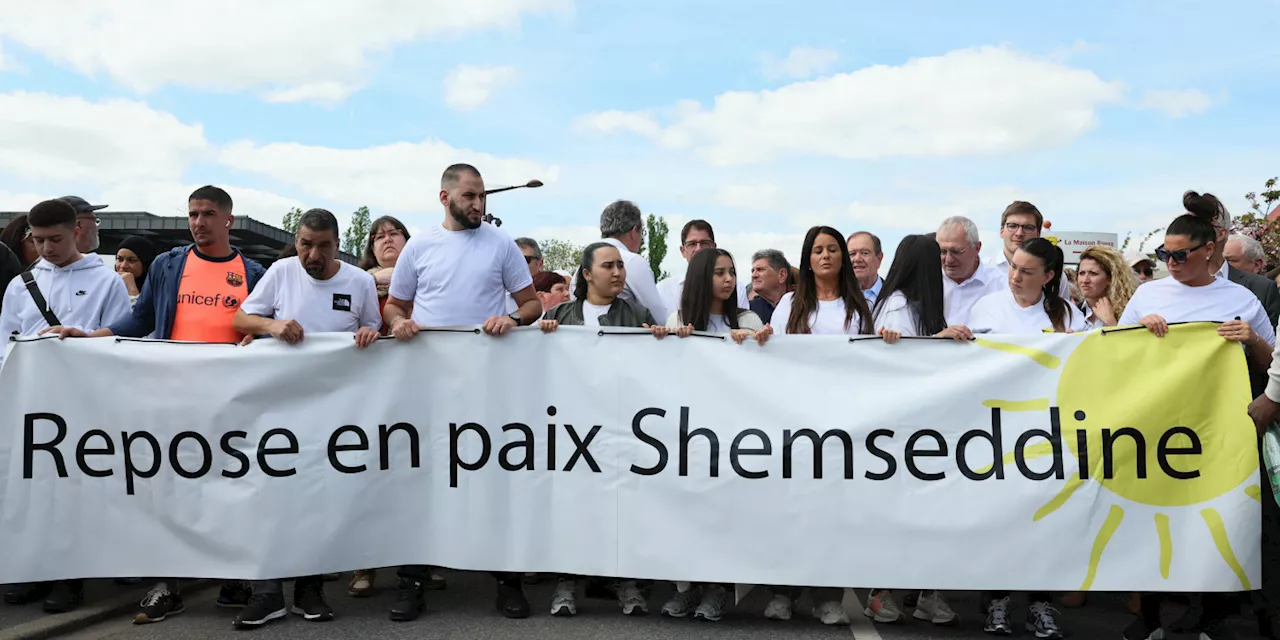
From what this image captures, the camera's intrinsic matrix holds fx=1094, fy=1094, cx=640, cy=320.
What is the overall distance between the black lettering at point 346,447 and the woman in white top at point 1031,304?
122 inches

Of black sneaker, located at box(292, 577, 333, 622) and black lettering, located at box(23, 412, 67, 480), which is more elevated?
black lettering, located at box(23, 412, 67, 480)

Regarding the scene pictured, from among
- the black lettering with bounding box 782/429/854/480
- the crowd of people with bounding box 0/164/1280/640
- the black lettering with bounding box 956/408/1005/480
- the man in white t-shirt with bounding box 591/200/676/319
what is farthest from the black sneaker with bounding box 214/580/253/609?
the black lettering with bounding box 956/408/1005/480

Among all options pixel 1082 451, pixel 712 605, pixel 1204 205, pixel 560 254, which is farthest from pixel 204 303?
pixel 560 254

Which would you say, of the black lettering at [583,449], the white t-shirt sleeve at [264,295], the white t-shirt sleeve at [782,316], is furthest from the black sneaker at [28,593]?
the white t-shirt sleeve at [782,316]

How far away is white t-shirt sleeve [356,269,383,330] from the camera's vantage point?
5.70m

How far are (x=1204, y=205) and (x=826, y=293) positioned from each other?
8.16 ft

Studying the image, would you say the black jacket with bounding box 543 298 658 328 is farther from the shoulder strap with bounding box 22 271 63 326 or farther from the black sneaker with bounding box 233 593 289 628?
the shoulder strap with bounding box 22 271 63 326

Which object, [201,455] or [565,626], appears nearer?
[565,626]

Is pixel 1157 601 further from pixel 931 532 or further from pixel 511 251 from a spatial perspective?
pixel 511 251

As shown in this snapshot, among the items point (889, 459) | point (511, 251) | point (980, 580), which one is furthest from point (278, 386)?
point (980, 580)

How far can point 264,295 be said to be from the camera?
218 inches

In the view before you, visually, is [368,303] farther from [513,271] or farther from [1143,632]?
[1143,632]

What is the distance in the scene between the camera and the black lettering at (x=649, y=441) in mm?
5285

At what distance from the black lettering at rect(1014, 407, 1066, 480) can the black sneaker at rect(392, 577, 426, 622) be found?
2916 mm
